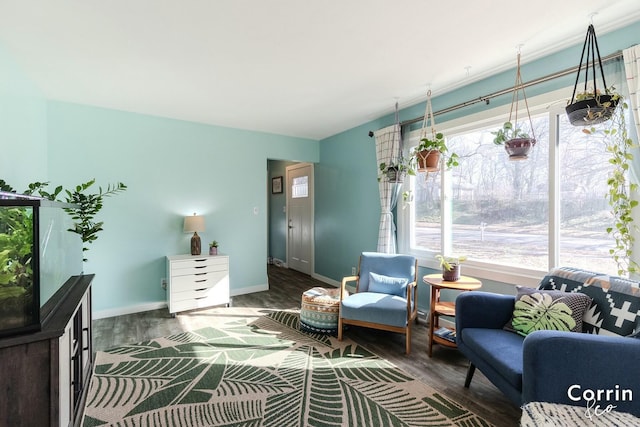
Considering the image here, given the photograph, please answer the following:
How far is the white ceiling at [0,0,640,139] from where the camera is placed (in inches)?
73.5

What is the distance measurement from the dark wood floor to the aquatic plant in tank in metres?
1.95

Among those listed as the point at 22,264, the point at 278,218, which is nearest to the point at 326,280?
the point at 278,218

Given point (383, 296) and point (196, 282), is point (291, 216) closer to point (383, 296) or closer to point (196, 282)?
point (196, 282)

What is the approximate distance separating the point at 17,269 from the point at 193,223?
8.95ft

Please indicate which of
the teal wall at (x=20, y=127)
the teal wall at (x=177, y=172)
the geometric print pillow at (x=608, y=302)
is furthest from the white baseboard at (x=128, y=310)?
the geometric print pillow at (x=608, y=302)

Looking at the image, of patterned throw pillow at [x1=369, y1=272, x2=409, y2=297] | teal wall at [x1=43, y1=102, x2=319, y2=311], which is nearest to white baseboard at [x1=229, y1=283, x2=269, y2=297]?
teal wall at [x1=43, y1=102, x2=319, y2=311]

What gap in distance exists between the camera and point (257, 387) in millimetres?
2199

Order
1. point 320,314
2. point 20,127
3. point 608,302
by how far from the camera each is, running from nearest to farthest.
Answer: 1. point 608,302
2. point 20,127
3. point 320,314

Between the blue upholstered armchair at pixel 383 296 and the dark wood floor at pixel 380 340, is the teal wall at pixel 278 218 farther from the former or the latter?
the blue upholstered armchair at pixel 383 296

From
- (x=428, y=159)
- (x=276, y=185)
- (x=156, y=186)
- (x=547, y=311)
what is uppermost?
(x=276, y=185)

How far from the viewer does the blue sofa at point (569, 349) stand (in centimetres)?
140

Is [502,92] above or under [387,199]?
above

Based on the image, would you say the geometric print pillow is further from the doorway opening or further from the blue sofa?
the doorway opening

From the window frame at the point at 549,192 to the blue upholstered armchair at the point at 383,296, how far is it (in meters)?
0.47
